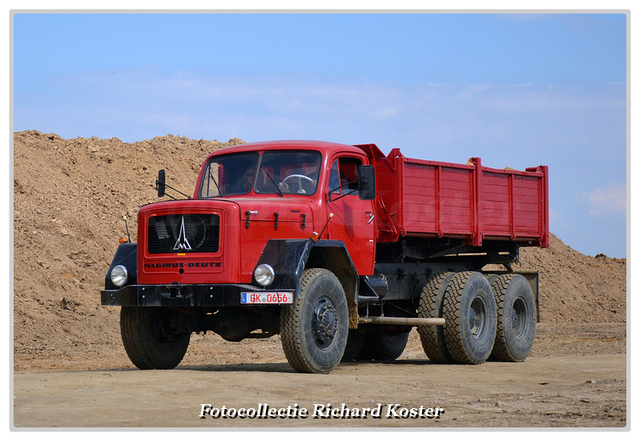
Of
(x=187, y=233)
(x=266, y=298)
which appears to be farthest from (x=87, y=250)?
(x=266, y=298)

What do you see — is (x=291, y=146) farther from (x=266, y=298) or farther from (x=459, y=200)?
(x=459, y=200)

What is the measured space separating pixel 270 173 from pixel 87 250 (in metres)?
15.8

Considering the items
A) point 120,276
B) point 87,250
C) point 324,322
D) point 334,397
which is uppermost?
point 87,250

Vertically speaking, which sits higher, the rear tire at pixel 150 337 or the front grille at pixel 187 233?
the front grille at pixel 187 233

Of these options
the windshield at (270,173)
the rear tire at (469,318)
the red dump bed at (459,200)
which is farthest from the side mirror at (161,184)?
the rear tire at (469,318)

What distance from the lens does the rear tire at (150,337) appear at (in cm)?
1202

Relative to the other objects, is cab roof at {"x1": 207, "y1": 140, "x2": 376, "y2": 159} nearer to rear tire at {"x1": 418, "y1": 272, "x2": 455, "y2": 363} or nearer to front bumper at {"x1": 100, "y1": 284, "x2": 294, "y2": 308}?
front bumper at {"x1": 100, "y1": 284, "x2": 294, "y2": 308}

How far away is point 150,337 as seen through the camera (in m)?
12.2

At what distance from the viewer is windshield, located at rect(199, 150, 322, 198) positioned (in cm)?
1198

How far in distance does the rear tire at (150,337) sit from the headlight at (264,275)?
2088mm

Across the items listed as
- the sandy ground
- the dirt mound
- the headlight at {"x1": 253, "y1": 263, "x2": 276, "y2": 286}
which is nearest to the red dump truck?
the headlight at {"x1": 253, "y1": 263, "x2": 276, "y2": 286}

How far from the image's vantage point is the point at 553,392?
34.4ft

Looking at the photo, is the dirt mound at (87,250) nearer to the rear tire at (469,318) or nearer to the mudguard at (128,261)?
the mudguard at (128,261)

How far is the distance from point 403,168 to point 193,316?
3.97 meters
